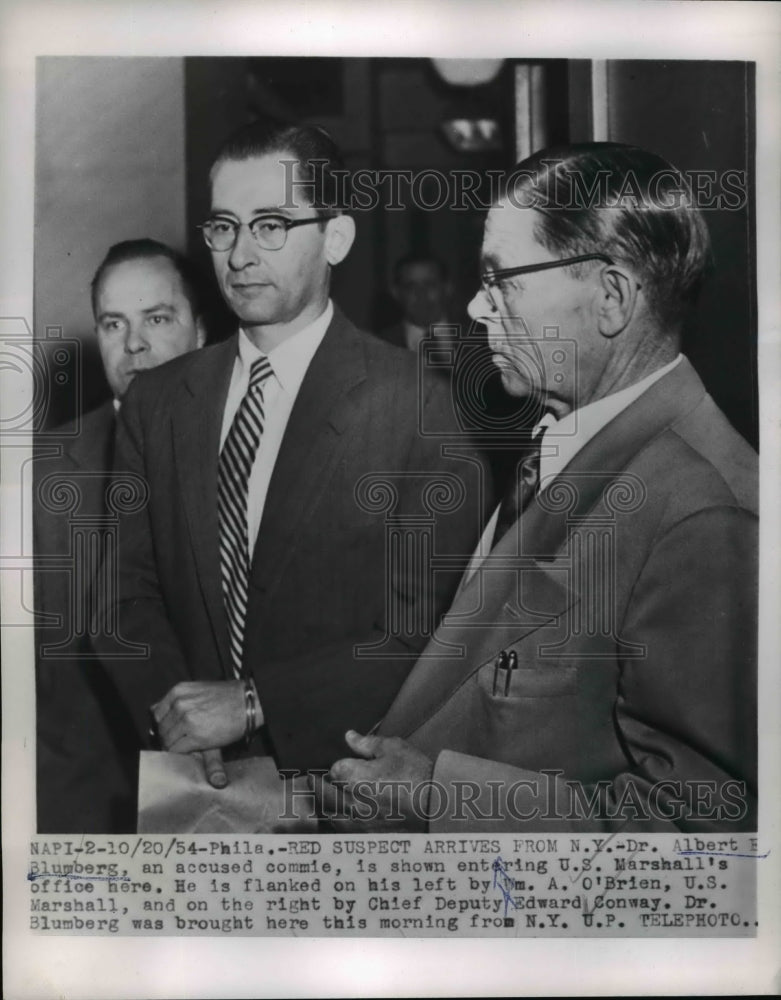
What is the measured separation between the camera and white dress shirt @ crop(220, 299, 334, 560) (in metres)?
1.80

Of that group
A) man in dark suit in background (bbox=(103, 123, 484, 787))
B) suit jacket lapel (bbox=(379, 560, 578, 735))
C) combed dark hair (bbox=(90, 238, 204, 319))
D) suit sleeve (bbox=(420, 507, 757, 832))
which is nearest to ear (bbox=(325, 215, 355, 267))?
man in dark suit in background (bbox=(103, 123, 484, 787))

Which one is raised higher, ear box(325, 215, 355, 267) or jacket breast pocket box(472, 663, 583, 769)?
ear box(325, 215, 355, 267)

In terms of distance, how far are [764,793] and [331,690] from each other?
74 cm

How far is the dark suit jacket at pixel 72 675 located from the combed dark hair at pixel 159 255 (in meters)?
0.23

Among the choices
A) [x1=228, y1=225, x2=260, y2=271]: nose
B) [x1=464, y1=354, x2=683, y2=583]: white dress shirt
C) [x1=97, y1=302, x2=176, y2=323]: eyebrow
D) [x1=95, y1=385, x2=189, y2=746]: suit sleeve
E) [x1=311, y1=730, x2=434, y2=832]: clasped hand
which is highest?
[x1=228, y1=225, x2=260, y2=271]: nose

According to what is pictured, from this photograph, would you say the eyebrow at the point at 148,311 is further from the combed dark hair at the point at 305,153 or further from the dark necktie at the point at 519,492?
the dark necktie at the point at 519,492

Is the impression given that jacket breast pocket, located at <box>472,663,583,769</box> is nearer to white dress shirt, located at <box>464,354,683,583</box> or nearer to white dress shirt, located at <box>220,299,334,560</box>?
white dress shirt, located at <box>464,354,683,583</box>

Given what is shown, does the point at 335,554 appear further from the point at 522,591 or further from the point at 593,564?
the point at 593,564

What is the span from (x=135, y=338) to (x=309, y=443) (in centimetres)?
34

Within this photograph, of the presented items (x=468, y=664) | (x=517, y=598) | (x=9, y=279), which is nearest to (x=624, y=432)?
(x=517, y=598)

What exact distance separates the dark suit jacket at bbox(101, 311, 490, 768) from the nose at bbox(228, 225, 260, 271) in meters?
0.17

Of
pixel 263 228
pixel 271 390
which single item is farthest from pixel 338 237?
pixel 271 390

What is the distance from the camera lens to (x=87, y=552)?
1818mm

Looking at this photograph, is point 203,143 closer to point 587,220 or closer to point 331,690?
point 587,220
